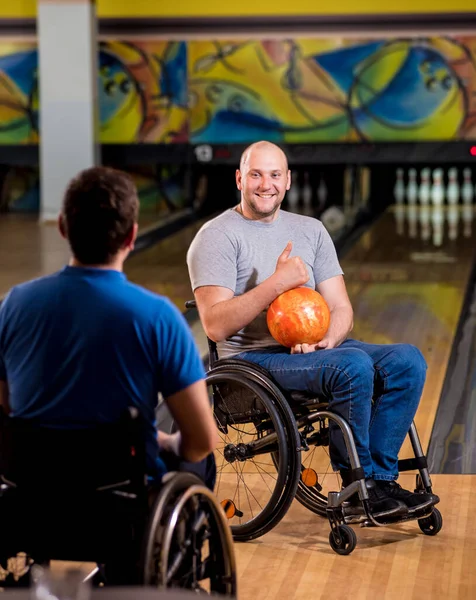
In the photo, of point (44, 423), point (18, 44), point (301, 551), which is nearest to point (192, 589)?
point (44, 423)

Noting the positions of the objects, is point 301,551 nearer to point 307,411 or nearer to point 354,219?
point 307,411

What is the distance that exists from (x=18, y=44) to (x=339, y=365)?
9.26 metres

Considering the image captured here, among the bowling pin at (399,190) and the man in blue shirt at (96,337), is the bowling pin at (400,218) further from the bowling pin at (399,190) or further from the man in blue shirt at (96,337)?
the man in blue shirt at (96,337)

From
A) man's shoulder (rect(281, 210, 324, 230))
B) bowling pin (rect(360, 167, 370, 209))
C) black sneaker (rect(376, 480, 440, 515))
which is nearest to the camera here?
black sneaker (rect(376, 480, 440, 515))

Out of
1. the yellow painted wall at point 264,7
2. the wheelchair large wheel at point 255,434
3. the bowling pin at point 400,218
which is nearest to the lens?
the wheelchair large wheel at point 255,434

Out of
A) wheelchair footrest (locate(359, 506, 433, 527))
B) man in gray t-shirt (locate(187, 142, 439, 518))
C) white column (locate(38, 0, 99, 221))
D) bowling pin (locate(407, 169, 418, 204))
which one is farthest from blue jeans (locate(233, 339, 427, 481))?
bowling pin (locate(407, 169, 418, 204))

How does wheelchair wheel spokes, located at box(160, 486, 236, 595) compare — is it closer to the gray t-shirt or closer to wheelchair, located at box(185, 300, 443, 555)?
wheelchair, located at box(185, 300, 443, 555)

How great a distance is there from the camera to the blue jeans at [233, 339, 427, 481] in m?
2.79

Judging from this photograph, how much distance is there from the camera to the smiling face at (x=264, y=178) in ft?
9.89

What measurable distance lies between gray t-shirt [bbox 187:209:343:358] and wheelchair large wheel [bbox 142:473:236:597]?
1.03 metres

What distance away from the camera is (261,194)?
302 centimetres

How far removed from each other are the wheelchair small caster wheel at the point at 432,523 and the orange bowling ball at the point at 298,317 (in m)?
0.57

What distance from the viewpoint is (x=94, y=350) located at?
6.22ft

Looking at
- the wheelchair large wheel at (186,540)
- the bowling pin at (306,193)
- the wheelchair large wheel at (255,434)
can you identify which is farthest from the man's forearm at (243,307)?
the bowling pin at (306,193)
